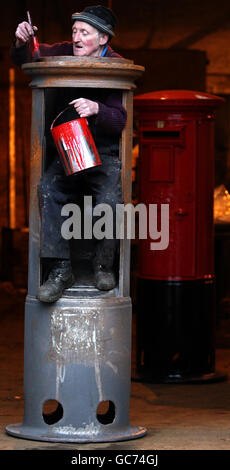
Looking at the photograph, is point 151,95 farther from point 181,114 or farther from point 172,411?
point 172,411

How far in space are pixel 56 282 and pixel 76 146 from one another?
69 centimetres

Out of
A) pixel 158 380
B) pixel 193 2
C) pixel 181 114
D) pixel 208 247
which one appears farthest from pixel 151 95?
pixel 193 2

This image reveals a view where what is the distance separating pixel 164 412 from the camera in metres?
6.61

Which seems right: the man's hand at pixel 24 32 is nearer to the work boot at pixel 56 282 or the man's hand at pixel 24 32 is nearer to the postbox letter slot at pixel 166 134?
the work boot at pixel 56 282

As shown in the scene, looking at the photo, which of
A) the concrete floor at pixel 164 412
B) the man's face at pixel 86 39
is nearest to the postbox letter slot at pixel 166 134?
the concrete floor at pixel 164 412

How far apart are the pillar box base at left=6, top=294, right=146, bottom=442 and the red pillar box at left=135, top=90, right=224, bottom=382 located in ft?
6.20

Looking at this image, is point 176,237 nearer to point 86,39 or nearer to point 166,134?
point 166,134

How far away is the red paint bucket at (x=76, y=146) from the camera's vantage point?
5473mm

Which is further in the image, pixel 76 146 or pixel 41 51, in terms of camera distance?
pixel 41 51

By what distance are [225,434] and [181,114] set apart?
2.41 metres

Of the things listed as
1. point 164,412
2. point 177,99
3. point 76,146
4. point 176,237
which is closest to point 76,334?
point 76,146

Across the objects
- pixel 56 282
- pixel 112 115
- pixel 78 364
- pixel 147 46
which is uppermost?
pixel 147 46

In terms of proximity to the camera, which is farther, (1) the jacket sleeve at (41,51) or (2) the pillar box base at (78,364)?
(1) the jacket sleeve at (41,51)

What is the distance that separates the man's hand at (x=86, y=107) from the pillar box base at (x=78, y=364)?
0.90 metres
